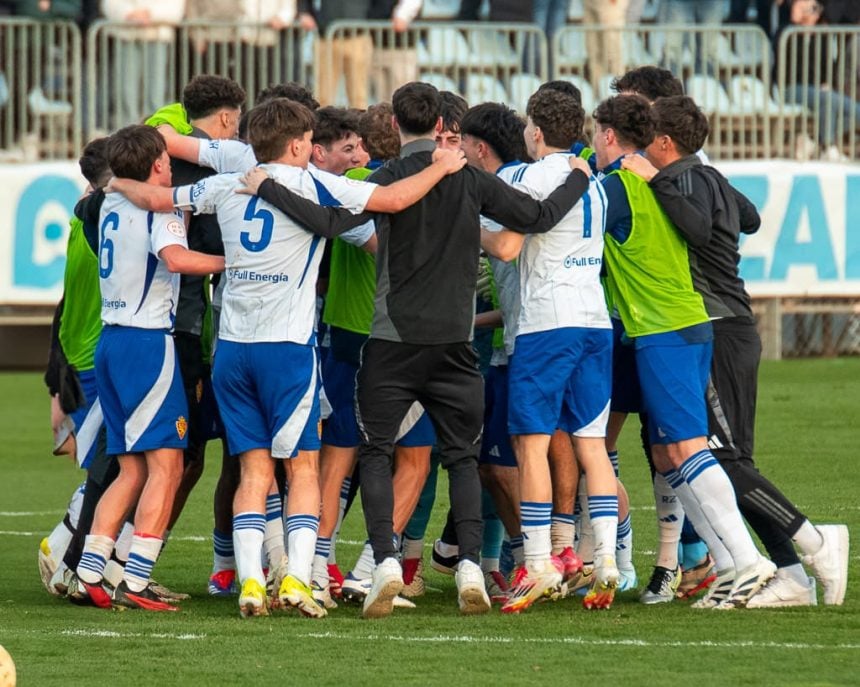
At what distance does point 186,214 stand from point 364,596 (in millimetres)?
1944

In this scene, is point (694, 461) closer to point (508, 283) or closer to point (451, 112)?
point (508, 283)

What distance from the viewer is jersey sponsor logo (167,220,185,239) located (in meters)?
8.05

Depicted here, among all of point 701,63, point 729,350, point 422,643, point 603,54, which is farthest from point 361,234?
point 701,63

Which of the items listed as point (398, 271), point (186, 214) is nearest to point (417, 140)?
point (398, 271)

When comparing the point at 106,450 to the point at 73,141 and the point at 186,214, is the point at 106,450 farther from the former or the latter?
the point at 73,141

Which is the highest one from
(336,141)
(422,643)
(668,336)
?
(336,141)

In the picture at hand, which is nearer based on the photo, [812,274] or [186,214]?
[186,214]

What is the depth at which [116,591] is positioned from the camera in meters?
8.29

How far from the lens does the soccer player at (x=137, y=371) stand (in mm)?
8203

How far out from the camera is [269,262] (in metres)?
7.80

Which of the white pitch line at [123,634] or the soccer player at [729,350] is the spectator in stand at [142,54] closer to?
the soccer player at [729,350]

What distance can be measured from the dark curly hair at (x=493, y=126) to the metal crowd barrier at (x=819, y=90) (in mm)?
11012

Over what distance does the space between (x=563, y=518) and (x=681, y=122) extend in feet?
6.21

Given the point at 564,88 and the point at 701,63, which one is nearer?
the point at 564,88
